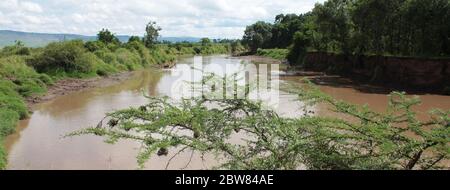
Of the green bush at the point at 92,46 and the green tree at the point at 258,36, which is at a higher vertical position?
the green tree at the point at 258,36

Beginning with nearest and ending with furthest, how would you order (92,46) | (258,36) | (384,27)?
(384,27)
(92,46)
(258,36)

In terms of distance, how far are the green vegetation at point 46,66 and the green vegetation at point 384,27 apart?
590 inches

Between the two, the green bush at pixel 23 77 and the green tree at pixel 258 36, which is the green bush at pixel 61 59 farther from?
the green tree at pixel 258 36

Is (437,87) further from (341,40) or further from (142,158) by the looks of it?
(142,158)

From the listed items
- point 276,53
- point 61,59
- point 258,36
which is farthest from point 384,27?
point 258,36

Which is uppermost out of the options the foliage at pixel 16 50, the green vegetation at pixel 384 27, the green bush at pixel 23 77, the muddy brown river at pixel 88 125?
the green vegetation at pixel 384 27

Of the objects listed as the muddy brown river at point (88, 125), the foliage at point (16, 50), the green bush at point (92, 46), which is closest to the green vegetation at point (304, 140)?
the muddy brown river at point (88, 125)

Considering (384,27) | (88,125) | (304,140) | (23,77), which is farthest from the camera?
(384,27)

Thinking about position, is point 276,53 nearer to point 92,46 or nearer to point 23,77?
point 92,46

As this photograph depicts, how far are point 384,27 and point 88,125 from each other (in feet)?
58.1

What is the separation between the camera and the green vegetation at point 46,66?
1553 centimetres

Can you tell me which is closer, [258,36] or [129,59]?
[129,59]

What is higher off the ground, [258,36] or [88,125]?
[258,36]

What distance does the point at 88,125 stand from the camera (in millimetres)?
14453
